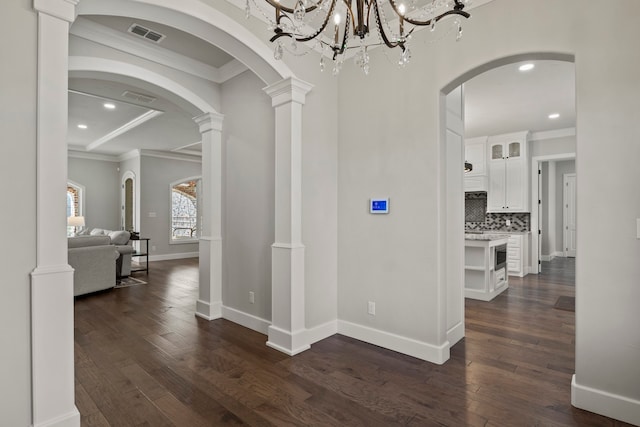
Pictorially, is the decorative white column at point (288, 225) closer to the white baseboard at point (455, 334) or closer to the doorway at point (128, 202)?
the white baseboard at point (455, 334)

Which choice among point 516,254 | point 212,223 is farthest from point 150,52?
point 516,254

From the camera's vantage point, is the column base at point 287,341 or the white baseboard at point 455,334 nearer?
the column base at point 287,341

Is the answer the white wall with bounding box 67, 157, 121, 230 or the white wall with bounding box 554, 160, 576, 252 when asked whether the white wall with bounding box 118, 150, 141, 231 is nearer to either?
the white wall with bounding box 67, 157, 121, 230

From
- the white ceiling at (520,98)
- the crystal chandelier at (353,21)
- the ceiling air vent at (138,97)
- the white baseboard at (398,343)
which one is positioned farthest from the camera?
the ceiling air vent at (138,97)

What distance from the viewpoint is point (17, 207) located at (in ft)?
5.53

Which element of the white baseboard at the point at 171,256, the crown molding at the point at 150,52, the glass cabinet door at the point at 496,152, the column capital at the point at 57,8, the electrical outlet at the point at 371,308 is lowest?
the white baseboard at the point at 171,256

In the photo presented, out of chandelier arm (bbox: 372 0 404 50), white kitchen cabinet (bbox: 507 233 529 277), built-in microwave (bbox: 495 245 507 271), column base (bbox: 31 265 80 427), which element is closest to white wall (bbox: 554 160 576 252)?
white kitchen cabinet (bbox: 507 233 529 277)

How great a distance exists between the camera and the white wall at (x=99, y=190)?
957 cm

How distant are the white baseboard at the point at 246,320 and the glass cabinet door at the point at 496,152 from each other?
6.36 metres

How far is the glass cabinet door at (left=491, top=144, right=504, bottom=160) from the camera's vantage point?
287 inches

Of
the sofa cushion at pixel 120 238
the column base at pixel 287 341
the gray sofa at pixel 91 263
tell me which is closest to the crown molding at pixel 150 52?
the column base at pixel 287 341

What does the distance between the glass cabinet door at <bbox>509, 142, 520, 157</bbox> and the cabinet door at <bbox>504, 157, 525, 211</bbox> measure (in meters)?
0.09

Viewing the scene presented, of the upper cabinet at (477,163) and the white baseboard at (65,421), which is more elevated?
the upper cabinet at (477,163)

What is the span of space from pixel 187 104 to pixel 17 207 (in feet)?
8.68
